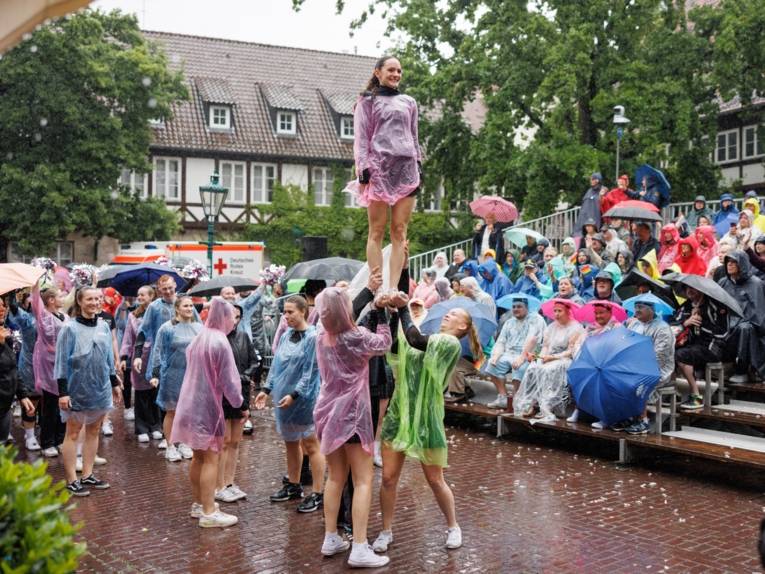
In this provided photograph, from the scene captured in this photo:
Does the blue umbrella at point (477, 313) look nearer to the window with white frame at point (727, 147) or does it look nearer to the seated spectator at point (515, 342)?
the seated spectator at point (515, 342)

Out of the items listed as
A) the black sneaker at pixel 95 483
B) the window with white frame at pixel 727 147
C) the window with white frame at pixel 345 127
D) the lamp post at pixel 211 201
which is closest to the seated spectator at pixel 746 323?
the black sneaker at pixel 95 483

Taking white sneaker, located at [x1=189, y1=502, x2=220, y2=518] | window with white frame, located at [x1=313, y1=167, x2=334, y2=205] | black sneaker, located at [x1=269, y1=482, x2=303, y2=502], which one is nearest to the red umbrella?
black sneaker, located at [x1=269, y1=482, x2=303, y2=502]

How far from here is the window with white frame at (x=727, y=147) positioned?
30766mm

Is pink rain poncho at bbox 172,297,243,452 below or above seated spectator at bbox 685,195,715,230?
below

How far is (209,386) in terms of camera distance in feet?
23.9

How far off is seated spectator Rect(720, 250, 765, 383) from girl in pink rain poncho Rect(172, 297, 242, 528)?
21.7 feet

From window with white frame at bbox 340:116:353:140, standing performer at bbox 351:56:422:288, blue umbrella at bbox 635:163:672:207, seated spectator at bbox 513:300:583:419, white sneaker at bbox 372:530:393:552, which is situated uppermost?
window with white frame at bbox 340:116:353:140

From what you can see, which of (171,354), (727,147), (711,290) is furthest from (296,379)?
(727,147)

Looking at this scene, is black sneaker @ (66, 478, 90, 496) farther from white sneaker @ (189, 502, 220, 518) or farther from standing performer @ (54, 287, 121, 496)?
white sneaker @ (189, 502, 220, 518)

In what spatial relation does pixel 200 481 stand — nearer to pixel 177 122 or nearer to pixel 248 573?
pixel 248 573

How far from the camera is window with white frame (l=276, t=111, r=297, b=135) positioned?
38219mm

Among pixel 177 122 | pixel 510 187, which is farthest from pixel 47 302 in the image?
pixel 177 122

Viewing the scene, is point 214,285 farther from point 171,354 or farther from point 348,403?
point 348,403

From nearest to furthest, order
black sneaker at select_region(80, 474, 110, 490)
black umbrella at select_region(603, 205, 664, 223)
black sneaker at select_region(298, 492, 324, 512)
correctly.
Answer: black sneaker at select_region(298, 492, 324, 512)
black sneaker at select_region(80, 474, 110, 490)
black umbrella at select_region(603, 205, 664, 223)
